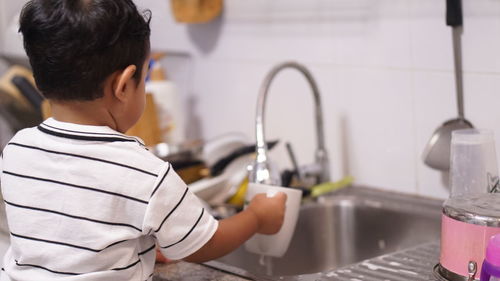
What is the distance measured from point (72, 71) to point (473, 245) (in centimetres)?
56

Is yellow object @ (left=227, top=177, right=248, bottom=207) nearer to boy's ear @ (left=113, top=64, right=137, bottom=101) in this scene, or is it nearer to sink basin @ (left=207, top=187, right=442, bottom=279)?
sink basin @ (left=207, top=187, right=442, bottom=279)

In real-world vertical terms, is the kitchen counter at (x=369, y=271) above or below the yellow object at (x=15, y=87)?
below

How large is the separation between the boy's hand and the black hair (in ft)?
1.09

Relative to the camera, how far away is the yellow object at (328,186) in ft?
5.29

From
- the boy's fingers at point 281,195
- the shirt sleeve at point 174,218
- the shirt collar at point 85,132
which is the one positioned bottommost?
the boy's fingers at point 281,195

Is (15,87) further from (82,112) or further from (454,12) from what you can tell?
(454,12)

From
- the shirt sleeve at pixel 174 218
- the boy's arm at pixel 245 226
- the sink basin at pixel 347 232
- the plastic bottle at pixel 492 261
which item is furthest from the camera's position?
the sink basin at pixel 347 232

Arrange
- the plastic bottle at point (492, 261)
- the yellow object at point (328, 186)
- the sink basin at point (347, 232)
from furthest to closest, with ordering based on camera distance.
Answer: the yellow object at point (328, 186) → the sink basin at point (347, 232) → the plastic bottle at point (492, 261)

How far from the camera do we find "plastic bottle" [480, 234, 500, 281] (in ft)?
2.99

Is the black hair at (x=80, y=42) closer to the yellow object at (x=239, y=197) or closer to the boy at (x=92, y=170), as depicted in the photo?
the boy at (x=92, y=170)

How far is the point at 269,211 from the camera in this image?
4.09ft

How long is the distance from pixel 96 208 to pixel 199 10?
0.94 m

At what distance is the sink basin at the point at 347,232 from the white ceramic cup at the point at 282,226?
178 mm

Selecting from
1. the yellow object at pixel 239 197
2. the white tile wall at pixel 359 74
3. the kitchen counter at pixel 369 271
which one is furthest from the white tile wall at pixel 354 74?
the kitchen counter at pixel 369 271
